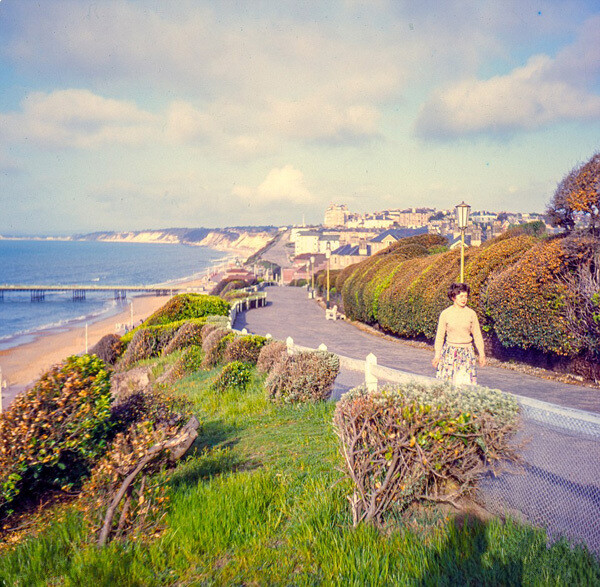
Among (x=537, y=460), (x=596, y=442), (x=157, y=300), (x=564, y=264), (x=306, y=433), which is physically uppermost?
(x=564, y=264)

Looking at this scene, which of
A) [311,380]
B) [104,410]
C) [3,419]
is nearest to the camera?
[3,419]

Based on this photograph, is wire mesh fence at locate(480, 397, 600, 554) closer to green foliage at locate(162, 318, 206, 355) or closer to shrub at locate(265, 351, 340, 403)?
shrub at locate(265, 351, 340, 403)

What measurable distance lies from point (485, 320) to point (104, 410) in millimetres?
11628

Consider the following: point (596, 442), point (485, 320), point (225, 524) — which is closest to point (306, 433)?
point (225, 524)

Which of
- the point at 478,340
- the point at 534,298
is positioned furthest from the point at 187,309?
the point at 478,340

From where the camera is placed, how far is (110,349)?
21609 mm

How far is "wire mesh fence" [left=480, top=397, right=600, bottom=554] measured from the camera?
377cm

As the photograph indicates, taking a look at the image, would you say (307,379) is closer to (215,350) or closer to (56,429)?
(56,429)

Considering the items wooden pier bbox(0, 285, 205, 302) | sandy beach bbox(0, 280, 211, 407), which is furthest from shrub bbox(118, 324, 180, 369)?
wooden pier bbox(0, 285, 205, 302)

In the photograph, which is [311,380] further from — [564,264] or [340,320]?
[340,320]

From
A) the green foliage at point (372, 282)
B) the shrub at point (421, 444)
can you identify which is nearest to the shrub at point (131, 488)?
the shrub at point (421, 444)

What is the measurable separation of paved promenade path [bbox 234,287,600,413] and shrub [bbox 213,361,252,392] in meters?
2.03

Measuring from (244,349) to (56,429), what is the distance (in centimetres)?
823

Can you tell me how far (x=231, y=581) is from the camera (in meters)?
3.45
